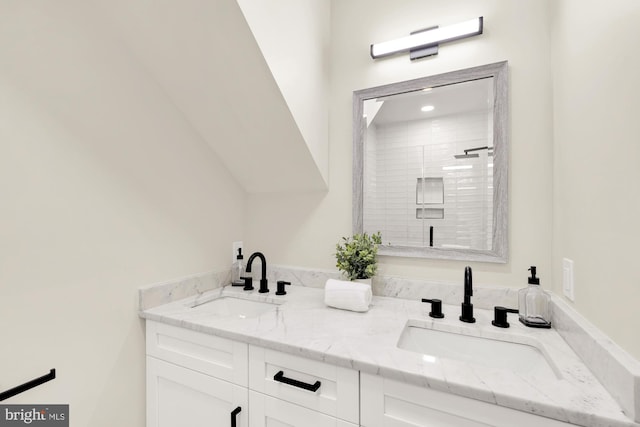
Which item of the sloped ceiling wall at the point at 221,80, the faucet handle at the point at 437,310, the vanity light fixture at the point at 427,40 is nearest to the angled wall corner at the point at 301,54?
the sloped ceiling wall at the point at 221,80

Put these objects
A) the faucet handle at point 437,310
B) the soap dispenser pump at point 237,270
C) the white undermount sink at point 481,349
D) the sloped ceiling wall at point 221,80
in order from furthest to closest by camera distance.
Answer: the soap dispenser pump at point 237,270 → the faucet handle at point 437,310 → the sloped ceiling wall at point 221,80 → the white undermount sink at point 481,349

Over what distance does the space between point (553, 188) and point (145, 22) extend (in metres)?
1.73

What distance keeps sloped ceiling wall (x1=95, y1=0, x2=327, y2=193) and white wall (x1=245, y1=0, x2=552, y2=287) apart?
8.8 inches

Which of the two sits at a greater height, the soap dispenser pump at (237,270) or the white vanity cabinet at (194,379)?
the soap dispenser pump at (237,270)

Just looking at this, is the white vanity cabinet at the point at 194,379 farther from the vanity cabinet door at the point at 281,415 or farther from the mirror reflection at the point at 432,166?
the mirror reflection at the point at 432,166

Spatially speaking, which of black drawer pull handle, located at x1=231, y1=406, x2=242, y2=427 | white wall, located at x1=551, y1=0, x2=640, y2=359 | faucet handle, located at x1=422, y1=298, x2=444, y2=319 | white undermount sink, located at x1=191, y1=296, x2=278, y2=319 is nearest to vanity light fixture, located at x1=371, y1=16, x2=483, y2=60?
white wall, located at x1=551, y1=0, x2=640, y2=359

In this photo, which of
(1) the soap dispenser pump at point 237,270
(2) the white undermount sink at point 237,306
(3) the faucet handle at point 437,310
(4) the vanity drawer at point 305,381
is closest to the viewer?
(4) the vanity drawer at point 305,381

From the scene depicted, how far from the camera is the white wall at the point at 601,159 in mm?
670

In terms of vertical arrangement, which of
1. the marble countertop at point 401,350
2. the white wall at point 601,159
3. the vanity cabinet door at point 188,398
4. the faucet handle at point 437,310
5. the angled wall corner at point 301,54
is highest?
the angled wall corner at point 301,54

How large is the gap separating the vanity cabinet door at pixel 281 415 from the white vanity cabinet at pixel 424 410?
0.10m

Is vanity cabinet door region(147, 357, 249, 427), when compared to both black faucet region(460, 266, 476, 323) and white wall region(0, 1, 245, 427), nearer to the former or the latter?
white wall region(0, 1, 245, 427)

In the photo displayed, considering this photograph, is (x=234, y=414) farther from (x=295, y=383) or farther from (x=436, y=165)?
(x=436, y=165)

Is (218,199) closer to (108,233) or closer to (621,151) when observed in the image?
(108,233)

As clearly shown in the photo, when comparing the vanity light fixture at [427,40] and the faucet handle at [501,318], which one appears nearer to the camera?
the faucet handle at [501,318]
